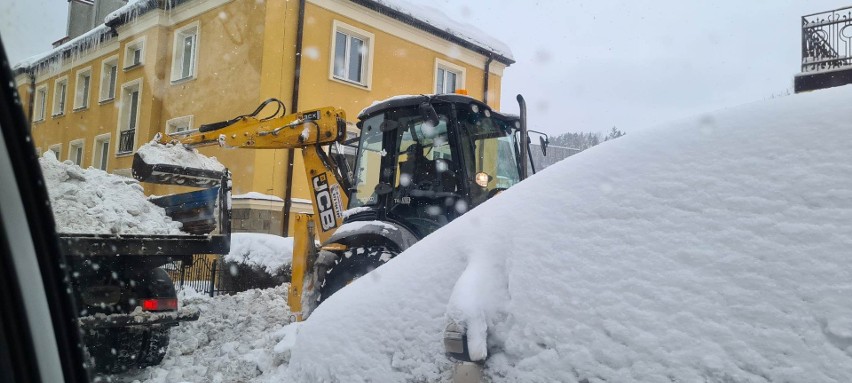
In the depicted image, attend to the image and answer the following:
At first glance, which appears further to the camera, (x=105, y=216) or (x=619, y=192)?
(x=105, y=216)

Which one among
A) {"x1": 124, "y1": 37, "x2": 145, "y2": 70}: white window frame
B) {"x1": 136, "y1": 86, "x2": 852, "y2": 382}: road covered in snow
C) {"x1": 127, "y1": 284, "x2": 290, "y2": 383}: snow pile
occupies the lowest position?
{"x1": 127, "y1": 284, "x2": 290, "y2": 383}: snow pile

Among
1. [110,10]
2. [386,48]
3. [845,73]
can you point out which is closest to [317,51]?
[386,48]

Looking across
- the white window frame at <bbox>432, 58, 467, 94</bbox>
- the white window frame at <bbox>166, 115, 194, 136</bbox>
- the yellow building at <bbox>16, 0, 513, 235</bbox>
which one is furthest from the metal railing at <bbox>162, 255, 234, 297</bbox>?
the white window frame at <bbox>432, 58, 467, 94</bbox>

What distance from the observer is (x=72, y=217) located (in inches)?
179

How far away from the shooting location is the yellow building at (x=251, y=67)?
13.4m

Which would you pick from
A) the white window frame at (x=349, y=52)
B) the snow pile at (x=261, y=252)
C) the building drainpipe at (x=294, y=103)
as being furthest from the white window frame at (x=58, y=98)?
the white window frame at (x=349, y=52)

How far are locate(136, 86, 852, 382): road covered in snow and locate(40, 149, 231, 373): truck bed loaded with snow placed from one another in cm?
268

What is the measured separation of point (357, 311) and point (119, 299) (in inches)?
127

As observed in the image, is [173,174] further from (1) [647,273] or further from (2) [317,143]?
(1) [647,273]

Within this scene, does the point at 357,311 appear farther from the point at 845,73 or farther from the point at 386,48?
the point at 386,48

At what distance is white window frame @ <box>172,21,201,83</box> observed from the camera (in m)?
14.6

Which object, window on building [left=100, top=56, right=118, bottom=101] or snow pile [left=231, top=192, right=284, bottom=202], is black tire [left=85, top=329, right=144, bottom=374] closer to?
snow pile [left=231, top=192, right=284, bottom=202]

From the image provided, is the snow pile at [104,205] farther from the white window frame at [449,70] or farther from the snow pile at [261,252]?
the white window frame at [449,70]

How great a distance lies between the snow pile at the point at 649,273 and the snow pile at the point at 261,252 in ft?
25.9
